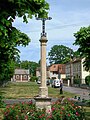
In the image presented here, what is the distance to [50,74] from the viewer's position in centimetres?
13400

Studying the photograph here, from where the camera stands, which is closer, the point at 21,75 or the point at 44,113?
the point at 44,113

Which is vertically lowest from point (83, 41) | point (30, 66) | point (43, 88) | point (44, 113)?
point (44, 113)

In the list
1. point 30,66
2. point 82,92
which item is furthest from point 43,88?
point 30,66

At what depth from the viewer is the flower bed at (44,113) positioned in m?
11.8

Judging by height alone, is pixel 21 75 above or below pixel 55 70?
below

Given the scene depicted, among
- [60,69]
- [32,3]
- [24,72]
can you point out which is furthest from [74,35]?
[24,72]

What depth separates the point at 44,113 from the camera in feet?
39.4

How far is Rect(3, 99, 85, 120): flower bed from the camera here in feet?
38.8

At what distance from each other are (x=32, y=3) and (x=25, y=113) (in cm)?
684

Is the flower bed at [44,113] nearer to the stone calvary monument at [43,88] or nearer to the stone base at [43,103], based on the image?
the stone base at [43,103]

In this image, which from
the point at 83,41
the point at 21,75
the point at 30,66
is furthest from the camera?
the point at 30,66

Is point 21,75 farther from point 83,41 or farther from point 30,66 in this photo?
point 83,41

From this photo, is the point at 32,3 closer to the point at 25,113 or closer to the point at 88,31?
the point at 25,113

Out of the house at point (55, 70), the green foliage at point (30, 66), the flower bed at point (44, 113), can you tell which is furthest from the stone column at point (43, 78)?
the green foliage at point (30, 66)
